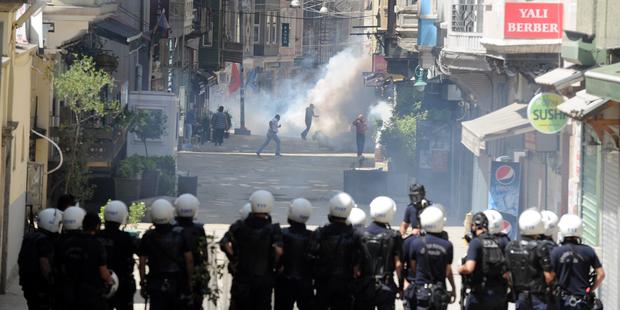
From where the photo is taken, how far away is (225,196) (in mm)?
36375

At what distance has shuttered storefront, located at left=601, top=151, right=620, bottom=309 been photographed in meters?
19.0

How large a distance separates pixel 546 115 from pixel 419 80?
2005cm

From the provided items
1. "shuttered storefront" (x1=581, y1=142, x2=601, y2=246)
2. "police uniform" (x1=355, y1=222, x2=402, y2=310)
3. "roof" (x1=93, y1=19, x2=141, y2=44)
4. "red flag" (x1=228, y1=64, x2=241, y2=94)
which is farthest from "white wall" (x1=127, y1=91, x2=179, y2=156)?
"red flag" (x1=228, y1=64, x2=241, y2=94)

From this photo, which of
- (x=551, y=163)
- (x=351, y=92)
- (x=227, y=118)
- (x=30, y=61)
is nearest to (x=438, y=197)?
(x=551, y=163)

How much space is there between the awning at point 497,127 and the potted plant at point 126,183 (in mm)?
6177

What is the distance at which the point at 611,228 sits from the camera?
1959 cm

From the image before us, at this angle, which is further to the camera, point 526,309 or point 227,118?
point 227,118

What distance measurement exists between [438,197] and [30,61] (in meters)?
14.2

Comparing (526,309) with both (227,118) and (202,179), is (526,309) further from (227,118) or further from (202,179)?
(227,118)

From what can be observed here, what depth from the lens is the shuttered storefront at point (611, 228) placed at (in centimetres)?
1897

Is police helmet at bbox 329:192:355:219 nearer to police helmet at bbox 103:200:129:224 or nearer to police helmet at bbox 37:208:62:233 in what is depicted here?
police helmet at bbox 103:200:129:224

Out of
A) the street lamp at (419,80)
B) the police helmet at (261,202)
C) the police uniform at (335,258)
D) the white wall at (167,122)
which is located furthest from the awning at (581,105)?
the street lamp at (419,80)

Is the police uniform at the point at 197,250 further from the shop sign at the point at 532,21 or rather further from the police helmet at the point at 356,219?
the shop sign at the point at 532,21

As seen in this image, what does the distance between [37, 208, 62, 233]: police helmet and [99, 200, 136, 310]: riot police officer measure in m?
0.45
